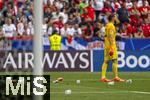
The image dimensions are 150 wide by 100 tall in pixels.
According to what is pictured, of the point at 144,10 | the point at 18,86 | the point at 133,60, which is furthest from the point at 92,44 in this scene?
the point at 18,86

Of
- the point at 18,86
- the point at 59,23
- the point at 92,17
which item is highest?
the point at 92,17

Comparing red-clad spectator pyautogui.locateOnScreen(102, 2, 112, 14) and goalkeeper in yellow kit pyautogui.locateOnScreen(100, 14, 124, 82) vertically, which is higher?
red-clad spectator pyautogui.locateOnScreen(102, 2, 112, 14)

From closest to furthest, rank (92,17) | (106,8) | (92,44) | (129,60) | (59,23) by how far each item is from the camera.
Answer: (129,60), (92,44), (59,23), (92,17), (106,8)

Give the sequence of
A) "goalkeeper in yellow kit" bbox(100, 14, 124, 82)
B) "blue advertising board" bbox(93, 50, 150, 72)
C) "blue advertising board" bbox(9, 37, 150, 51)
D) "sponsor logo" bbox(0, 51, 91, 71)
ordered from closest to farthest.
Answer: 1. "goalkeeper in yellow kit" bbox(100, 14, 124, 82)
2. "sponsor logo" bbox(0, 51, 91, 71)
3. "blue advertising board" bbox(93, 50, 150, 72)
4. "blue advertising board" bbox(9, 37, 150, 51)

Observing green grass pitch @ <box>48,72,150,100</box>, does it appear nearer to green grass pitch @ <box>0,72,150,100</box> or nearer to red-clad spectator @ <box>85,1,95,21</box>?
green grass pitch @ <box>0,72,150,100</box>

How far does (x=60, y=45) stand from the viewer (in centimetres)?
3095

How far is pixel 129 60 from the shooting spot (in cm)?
3031

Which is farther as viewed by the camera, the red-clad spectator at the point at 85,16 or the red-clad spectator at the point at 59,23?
the red-clad spectator at the point at 85,16

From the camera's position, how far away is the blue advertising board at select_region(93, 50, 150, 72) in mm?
30156

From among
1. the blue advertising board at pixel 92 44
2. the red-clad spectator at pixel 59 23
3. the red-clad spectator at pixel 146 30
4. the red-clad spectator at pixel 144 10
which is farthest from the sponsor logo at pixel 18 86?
the red-clad spectator at pixel 144 10

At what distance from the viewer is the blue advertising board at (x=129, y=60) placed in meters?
30.2

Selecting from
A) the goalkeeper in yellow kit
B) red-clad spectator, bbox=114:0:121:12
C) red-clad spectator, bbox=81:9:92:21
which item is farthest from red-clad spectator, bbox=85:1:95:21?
the goalkeeper in yellow kit

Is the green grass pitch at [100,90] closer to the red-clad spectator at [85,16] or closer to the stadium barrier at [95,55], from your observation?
the stadium barrier at [95,55]

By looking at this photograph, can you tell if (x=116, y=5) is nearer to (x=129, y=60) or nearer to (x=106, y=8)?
(x=106, y=8)
